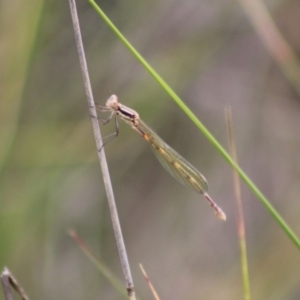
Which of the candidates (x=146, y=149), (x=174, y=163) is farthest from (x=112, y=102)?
(x=146, y=149)

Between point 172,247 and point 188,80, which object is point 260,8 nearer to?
point 188,80

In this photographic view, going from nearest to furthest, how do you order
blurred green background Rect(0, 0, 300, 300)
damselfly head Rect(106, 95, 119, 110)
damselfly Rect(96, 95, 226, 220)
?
damselfly head Rect(106, 95, 119, 110), damselfly Rect(96, 95, 226, 220), blurred green background Rect(0, 0, 300, 300)

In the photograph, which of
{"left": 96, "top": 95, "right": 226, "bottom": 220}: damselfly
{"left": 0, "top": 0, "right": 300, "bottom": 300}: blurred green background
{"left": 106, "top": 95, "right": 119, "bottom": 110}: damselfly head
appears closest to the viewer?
{"left": 106, "top": 95, "right": 119, "bottom": 110}: damselfly head

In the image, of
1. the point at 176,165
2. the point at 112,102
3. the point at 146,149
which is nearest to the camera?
the point at 112,102

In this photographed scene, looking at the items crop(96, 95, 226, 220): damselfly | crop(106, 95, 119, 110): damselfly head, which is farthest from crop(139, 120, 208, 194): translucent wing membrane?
crop(106, 95, 119, 110): damselfly head

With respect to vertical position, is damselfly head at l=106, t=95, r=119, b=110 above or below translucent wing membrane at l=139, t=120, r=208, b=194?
above

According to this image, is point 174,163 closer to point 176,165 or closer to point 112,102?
point 176,165

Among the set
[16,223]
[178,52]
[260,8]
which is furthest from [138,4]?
[16,223]

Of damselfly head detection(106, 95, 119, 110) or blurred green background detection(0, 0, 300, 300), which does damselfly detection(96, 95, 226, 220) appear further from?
blurred green background detection(0, 0, 300, 300)
